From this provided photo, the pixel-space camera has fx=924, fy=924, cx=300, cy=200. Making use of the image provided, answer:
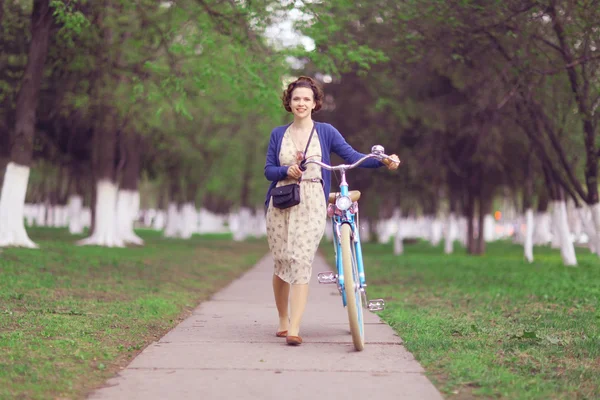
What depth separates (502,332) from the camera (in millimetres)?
8414

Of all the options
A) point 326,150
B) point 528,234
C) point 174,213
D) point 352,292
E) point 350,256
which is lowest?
point 352,292

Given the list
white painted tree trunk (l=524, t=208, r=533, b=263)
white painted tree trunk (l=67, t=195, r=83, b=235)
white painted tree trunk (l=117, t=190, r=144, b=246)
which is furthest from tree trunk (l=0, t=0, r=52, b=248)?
white painted tree trunk (l=67, t=195, r=83, b=235)

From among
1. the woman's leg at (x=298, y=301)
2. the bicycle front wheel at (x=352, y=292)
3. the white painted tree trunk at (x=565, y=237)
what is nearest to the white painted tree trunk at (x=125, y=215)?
the white painted tree trunk at (x=565, y=237)

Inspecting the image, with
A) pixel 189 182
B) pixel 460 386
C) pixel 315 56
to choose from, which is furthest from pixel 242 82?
pixel 189 182

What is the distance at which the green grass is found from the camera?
573 centimetres

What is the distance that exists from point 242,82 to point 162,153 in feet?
66.4

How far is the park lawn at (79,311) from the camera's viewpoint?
589 cm

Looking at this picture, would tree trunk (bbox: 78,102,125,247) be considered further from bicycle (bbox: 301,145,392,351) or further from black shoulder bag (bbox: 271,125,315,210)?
bicycle (bbox: 301,145,392,351)

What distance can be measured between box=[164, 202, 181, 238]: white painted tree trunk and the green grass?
34.8 metres

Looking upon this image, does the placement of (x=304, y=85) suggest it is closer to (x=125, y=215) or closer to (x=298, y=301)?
(x=298, y=301)

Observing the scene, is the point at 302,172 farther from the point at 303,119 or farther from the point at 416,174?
the point at 416,174

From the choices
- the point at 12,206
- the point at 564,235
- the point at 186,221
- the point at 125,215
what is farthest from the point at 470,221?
the point at 186,221

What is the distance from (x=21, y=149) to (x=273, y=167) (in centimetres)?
1275

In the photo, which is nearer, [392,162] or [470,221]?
[392,162]
